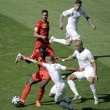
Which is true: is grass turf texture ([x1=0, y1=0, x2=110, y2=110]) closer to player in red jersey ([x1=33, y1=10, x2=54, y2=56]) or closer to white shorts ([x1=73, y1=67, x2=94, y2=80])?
white shorts ([x1=73, y1=67, x2=94, y2=80])

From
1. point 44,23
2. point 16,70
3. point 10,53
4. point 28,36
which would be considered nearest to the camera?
point 44,23

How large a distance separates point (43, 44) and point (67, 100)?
141 inches

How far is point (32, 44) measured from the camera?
2364 cm

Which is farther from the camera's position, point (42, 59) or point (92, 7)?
point (92, 7)

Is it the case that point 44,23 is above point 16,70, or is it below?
above

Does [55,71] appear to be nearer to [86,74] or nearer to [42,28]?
[86,74]

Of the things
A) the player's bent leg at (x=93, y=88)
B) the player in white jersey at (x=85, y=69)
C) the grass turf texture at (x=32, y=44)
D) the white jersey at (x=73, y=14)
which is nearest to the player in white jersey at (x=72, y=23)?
the white jersey at (x=73, y=14)

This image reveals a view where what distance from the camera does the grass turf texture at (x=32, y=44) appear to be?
54.6ft

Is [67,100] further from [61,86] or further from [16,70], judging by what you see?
[16,70]

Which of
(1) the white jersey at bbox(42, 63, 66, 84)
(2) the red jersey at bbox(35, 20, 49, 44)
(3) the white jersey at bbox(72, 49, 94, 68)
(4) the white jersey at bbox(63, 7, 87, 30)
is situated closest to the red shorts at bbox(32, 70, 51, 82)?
(1) the white jersey at bbox(42, 63, 66, 84)

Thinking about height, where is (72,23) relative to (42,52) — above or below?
above

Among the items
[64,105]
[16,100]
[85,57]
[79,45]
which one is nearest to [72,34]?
[85,57]

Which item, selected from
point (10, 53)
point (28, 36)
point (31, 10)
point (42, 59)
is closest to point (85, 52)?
point (42, 59)

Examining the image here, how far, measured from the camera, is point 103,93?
56.7 feet
